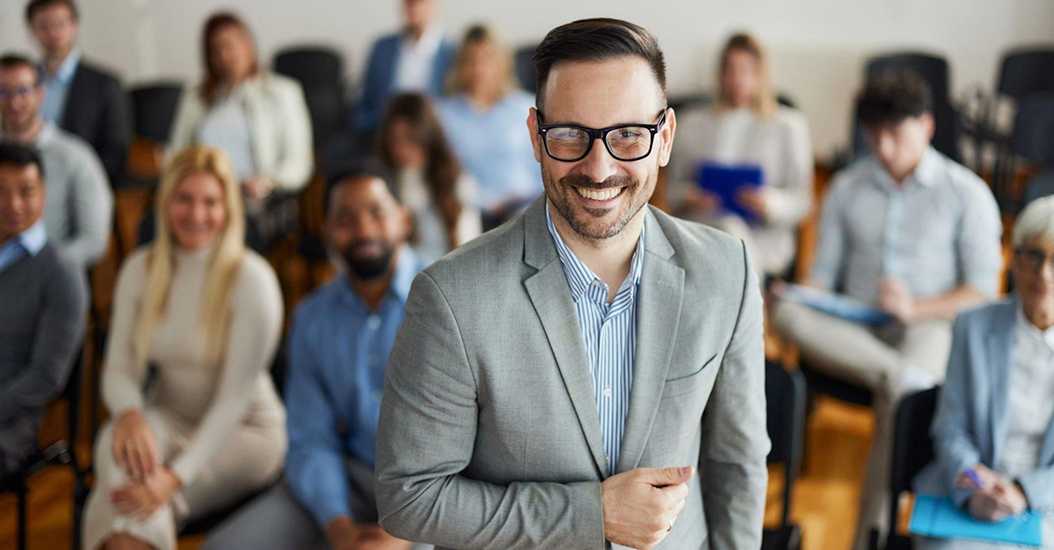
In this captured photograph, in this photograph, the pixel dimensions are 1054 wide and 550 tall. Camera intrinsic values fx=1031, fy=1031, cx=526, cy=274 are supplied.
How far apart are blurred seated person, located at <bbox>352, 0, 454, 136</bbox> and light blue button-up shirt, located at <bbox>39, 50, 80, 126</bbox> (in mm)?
1529

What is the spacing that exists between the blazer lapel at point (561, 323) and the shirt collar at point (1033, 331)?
1450 millimetres

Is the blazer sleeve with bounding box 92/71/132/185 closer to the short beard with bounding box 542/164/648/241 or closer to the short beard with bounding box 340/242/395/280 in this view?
the short beard with bounding box 340/242/395/280

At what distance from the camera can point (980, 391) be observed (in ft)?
7.97

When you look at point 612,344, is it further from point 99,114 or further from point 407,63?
point 407,63

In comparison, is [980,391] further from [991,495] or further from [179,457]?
[179,457]

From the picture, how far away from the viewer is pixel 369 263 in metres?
2.79

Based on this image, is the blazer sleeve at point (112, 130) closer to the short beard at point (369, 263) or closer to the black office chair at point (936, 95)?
the short beard at point (369, 263)

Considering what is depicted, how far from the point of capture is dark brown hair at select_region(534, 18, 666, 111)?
4.18 ft

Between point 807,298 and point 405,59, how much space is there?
3.14m

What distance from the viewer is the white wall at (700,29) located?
6855mm

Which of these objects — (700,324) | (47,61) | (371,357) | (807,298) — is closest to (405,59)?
(47,61)

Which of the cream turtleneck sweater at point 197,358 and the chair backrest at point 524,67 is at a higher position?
the chair backrest at point 524,67

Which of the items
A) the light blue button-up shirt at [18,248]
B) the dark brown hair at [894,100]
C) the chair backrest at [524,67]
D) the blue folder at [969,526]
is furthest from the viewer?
the chair backrest at [524,67]

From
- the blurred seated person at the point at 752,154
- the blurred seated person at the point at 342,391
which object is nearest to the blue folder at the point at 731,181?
the blurred seated person at the point at 752,154
